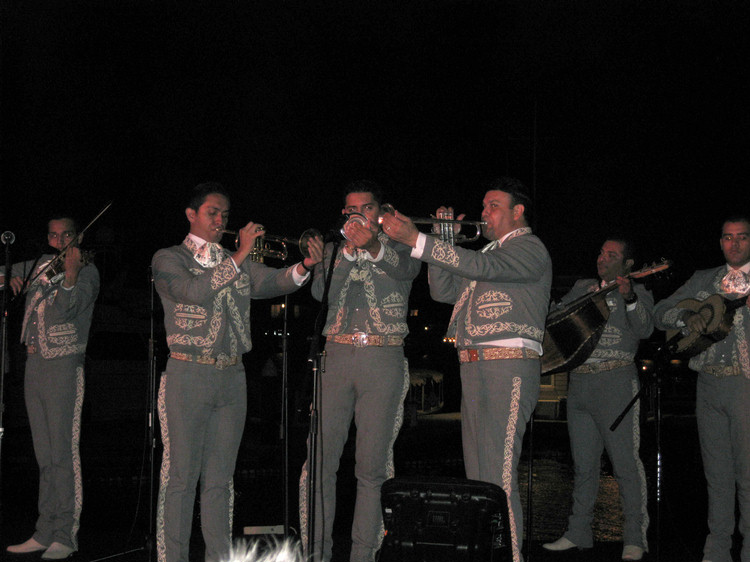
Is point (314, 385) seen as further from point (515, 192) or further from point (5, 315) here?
point (5, 315)

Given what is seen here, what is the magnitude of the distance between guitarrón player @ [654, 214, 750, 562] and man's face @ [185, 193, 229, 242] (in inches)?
116

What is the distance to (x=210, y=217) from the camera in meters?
4.42

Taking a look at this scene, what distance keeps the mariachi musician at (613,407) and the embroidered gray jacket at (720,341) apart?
10.0 inches

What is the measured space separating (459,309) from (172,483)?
1.80 m

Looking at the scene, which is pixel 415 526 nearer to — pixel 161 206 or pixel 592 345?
pixel 592 345

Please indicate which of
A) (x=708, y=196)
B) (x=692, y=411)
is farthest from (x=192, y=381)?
(x=692, y=411)

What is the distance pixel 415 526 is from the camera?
3.27 m

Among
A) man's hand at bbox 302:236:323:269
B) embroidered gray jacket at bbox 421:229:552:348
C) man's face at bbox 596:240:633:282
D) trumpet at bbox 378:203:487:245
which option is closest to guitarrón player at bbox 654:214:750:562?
man's face at bbox 596:240:633:282

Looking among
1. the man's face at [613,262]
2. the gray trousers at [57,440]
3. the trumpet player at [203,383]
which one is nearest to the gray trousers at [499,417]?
the trumpet player at [203,383]

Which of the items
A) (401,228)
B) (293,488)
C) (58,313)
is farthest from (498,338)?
(293,488)

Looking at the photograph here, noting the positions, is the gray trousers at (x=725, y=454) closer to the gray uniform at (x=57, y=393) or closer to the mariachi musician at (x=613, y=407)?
the mariachi musician at (x=613, y=407)

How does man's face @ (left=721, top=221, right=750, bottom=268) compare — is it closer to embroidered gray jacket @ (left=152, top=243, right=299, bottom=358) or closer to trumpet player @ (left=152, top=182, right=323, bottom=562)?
trumpet player @ (left=152, top=182, right=323, bottom=562)

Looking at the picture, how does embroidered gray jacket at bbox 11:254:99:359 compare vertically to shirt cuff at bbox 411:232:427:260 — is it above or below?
below

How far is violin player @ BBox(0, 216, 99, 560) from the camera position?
498cm
